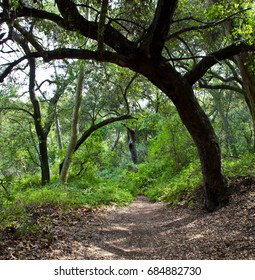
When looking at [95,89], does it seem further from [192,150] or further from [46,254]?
[46,254]

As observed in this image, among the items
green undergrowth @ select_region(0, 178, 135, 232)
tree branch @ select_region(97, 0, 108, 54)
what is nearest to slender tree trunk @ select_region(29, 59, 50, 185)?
green undergrowth @ select_region(0, 178, 135, 232)

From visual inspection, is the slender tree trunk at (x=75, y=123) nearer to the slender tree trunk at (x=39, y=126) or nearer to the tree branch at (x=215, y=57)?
the slender tree trunk at (x=39, y=126)

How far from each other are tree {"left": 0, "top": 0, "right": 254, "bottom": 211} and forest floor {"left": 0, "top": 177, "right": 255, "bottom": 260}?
906mm

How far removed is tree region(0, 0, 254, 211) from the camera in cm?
639

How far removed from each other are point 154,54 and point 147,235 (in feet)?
13.7

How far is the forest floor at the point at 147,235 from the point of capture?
504 centimetres

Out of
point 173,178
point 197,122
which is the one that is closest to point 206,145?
point 197,122

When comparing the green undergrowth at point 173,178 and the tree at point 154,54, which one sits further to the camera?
the green undergrowth at point 173,178

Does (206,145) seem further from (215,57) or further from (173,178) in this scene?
(173,178)

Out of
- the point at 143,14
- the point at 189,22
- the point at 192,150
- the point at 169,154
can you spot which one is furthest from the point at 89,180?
the point at 143,14

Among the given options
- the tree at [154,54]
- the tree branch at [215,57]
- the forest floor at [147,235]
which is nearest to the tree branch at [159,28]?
the tree at [154,54]

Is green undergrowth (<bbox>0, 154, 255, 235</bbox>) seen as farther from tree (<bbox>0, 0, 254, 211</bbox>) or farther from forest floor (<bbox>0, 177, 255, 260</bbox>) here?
tree (<bbox>0, 0, 254, 211</bbox>)

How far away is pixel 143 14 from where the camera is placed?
757 cm

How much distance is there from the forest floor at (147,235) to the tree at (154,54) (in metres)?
0.91
